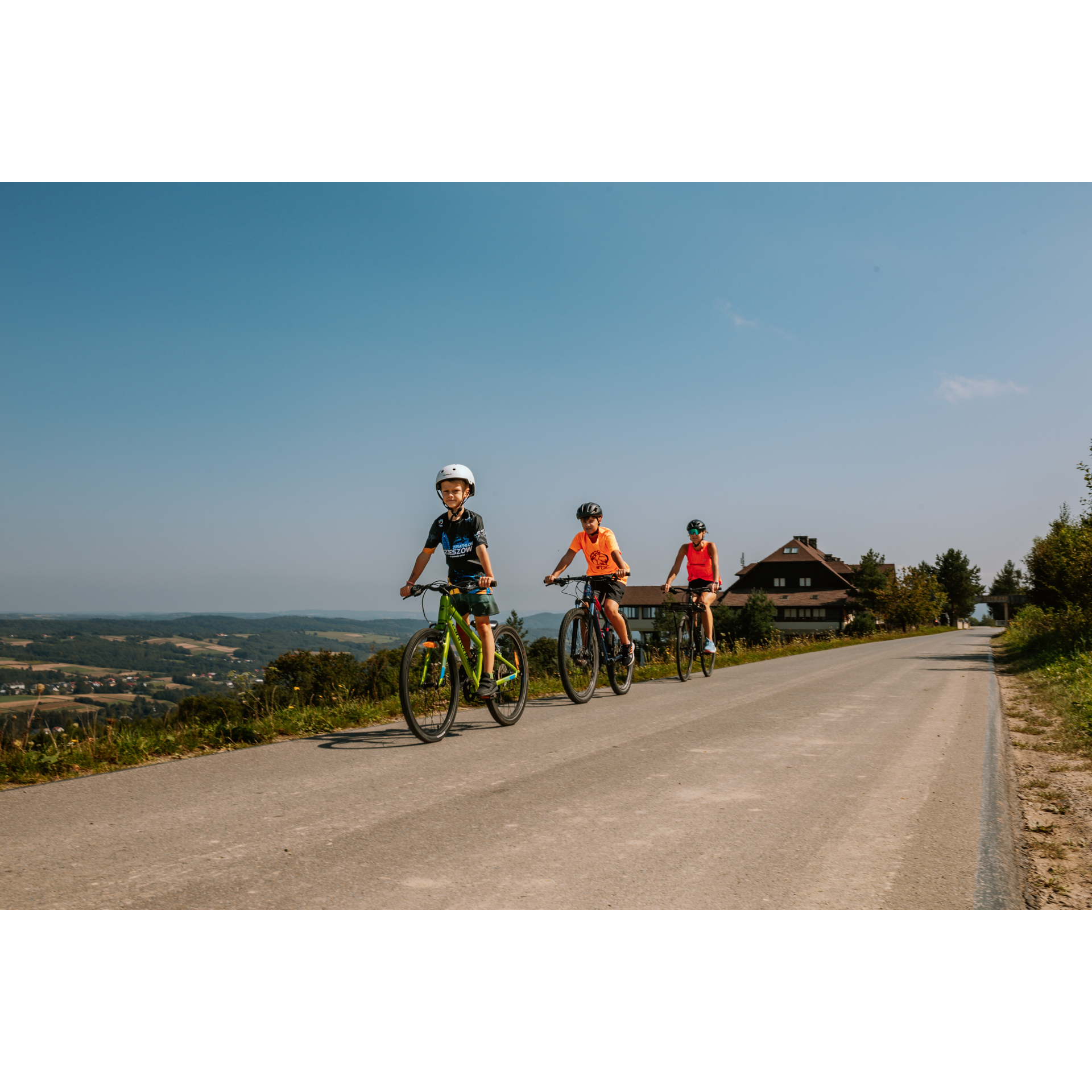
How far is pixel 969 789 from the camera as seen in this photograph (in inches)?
199

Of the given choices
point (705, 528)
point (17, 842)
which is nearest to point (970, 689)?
point (705, 528)

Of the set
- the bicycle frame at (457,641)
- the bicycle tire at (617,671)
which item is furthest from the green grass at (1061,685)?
the bicycle frame at (457,641)

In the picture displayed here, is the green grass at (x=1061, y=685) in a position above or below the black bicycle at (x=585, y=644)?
below

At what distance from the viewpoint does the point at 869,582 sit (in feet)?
244

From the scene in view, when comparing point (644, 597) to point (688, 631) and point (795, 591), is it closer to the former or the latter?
point (795, 591)

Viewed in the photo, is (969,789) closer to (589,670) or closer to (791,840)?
(791,840)

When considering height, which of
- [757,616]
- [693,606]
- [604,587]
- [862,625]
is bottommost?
[862,625]

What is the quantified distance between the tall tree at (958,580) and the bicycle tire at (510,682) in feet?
395

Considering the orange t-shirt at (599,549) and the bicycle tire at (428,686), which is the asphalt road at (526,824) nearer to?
the bicycle tire at (428,686)

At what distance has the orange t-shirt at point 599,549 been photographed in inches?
374

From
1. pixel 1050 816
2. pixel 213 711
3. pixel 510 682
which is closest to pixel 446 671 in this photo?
pixel 510 682

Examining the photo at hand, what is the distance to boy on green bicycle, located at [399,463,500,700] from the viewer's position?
6906 mm

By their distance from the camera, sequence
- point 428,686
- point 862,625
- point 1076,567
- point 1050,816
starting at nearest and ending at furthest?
point 1050,816, point 428,686, point 1076,567, point 862,625

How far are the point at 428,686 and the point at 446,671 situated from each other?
238mm
